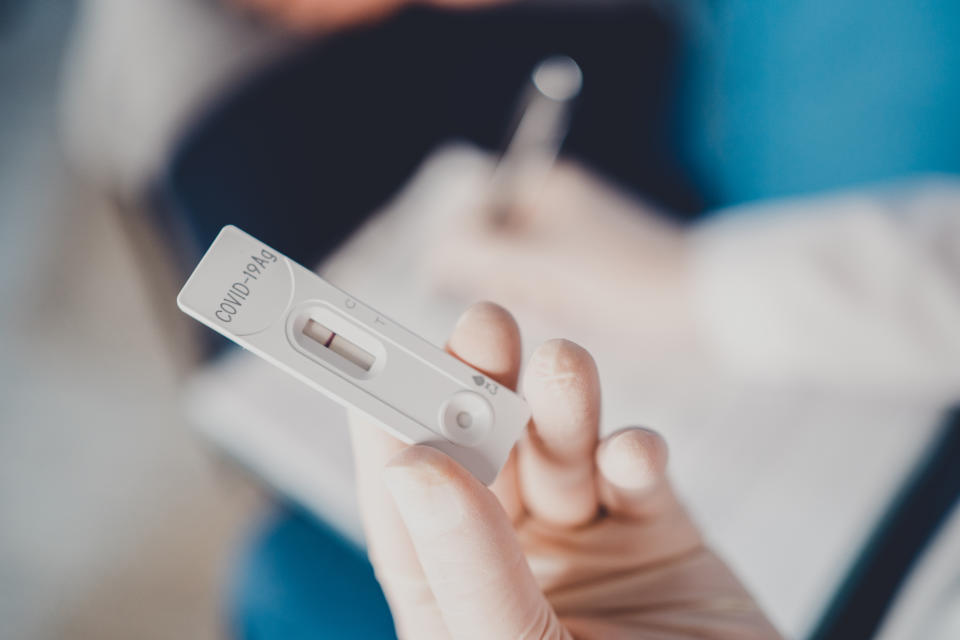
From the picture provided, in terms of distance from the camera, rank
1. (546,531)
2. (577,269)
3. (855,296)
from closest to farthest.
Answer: (546,531), (855,296), (577,269)

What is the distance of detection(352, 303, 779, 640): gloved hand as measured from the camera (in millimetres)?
304

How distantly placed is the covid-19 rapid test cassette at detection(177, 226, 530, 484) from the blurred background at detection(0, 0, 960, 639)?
250 millimetres

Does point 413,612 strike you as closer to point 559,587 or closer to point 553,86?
point 559,587

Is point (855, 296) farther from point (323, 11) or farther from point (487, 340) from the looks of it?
point (323, 11)

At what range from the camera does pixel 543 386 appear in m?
0.32

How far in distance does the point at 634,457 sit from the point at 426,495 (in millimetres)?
96

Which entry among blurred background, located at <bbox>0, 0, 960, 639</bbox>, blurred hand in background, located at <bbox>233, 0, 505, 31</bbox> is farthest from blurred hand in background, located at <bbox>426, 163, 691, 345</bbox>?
blurred hand in background, located at <bbox>233, 0, 505, 31</bbox>

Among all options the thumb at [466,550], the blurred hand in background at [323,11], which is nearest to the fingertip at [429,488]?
the thumb at [466,550]

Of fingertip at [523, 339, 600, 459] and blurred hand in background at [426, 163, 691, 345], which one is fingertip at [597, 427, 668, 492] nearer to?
fingertip at [523, 339, 600, 459]

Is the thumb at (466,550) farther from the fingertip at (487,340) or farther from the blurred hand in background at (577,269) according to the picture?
the blurred hand in background at (577,269)

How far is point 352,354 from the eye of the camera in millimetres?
333

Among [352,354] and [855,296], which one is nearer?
[352,354]

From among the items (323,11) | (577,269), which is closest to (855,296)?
(577,269)

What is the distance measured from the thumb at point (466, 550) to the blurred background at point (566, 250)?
0.26 metres
